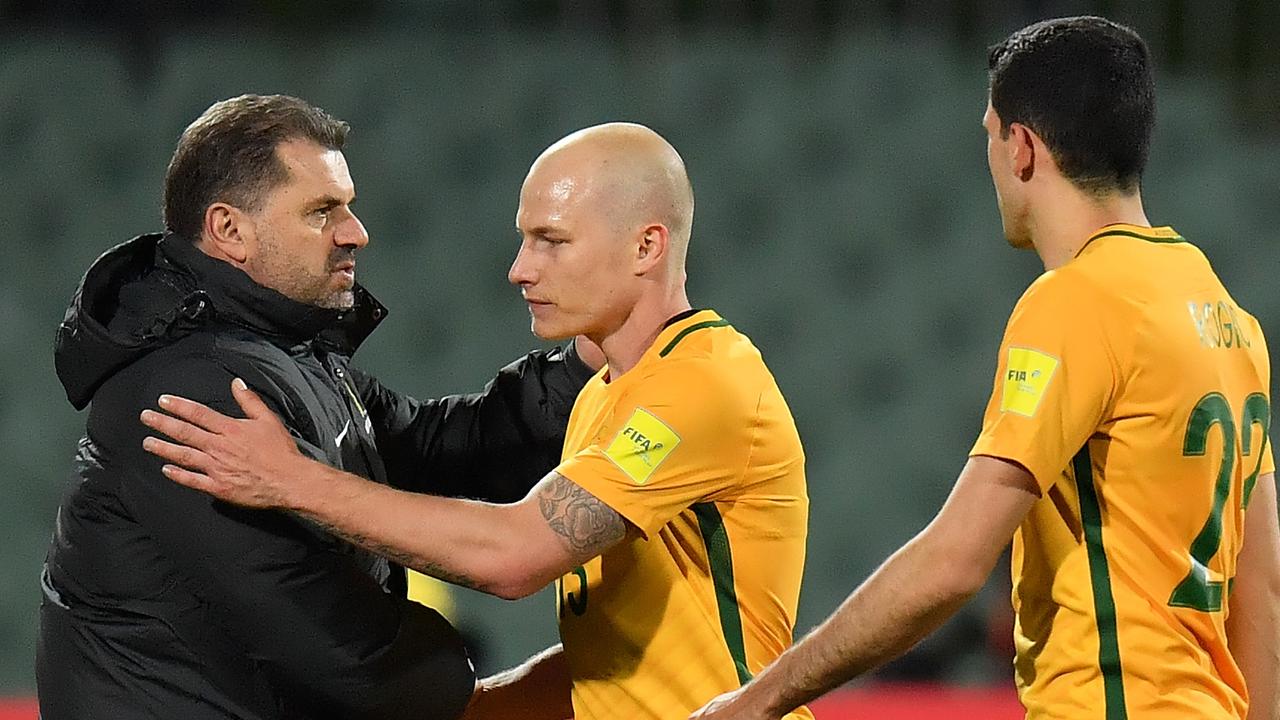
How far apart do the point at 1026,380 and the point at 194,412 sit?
1.09 meters

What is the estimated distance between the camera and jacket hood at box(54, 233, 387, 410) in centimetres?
239

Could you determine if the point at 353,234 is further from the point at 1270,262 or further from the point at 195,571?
the point at 1270,262

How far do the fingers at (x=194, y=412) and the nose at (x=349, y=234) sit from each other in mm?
502

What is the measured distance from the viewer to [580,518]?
2246mm

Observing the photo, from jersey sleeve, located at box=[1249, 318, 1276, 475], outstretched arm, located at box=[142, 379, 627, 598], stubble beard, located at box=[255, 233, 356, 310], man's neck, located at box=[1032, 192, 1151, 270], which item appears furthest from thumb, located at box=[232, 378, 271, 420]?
jersey sleeve, located at box=[1249, 318, 1276, 475]

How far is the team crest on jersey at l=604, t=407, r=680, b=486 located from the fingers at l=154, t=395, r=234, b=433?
1.73ft

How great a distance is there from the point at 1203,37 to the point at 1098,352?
426cm

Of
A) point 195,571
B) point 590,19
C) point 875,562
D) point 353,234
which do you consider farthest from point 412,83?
point 195,571

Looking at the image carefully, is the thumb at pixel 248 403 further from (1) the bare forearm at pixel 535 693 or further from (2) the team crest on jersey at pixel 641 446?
(1) the bare forearm at pixel 535 693

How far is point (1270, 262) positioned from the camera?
586 cm

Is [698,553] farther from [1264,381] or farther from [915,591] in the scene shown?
[1264,381]

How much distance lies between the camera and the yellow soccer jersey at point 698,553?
92.3 inches

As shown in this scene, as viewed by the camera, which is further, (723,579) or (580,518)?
(723,579)

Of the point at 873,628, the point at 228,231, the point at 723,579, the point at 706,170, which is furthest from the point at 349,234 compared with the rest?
the point at 706,170
